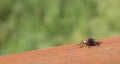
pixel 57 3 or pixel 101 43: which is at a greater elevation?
pixel 57 3

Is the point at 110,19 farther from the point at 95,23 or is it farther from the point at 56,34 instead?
the point at 56,34

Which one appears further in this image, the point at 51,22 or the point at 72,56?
the point at 51,22

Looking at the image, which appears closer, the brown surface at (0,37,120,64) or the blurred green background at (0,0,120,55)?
the brown surface at (0,37,120,64)

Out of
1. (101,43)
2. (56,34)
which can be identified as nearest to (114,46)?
(101,43)

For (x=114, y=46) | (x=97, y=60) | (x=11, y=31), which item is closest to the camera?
(x=97, y=60)
